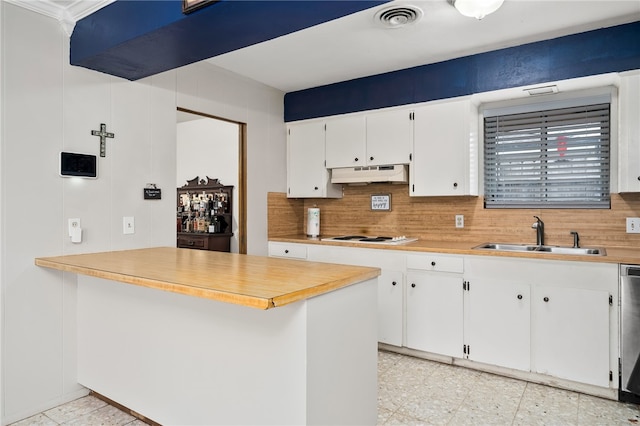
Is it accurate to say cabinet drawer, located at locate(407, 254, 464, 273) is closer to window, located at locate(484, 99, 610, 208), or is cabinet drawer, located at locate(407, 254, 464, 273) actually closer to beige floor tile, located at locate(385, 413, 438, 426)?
window, located at locate(484, 99, 610, 208)

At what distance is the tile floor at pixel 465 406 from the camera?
7.70ft

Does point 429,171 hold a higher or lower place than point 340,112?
lower

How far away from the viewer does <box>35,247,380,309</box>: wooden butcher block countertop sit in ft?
4.97

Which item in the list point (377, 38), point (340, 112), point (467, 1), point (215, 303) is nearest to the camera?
point (215, 303)

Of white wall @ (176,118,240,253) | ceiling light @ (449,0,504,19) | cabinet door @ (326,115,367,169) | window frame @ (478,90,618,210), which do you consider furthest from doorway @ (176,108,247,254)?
ceiling light @ (449,0,504,19)

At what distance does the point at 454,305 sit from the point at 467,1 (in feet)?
6.79

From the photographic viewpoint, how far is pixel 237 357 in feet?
6.10

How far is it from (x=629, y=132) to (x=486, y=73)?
1.06 metres

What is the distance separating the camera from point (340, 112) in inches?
157

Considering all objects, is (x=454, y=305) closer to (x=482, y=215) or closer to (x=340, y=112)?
(x=482, y=215)

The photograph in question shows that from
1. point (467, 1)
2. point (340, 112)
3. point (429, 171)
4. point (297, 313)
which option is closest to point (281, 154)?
point (340, 112)

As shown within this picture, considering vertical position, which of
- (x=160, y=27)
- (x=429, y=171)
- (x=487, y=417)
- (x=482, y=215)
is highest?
(x=160, y=27)

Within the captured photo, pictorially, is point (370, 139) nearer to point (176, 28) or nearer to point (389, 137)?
point (389, 137)

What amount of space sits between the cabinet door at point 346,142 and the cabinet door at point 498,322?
1.59m
